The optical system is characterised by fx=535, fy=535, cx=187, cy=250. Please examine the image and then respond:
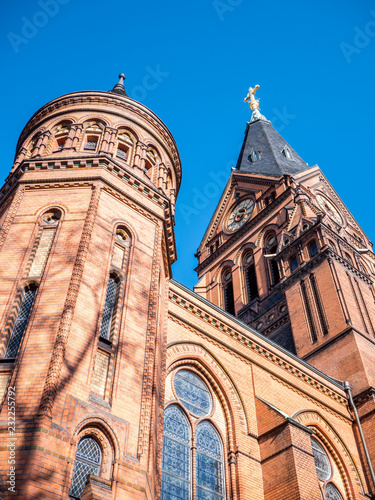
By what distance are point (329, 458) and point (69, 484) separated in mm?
11436

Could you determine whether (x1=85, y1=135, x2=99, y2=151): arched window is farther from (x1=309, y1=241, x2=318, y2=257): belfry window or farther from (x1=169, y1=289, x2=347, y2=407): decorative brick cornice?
(x1=309, y1=241, x2=318, y2=257): belfry window

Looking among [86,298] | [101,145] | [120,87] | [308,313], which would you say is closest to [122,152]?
[101,145]

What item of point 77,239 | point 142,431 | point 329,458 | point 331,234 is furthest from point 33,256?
point 331,234

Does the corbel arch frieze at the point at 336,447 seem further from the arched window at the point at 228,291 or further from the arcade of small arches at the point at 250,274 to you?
the arched window at the point at 228,291

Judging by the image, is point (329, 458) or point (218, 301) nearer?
point (329, 458)

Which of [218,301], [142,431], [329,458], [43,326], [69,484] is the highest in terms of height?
[218,301]

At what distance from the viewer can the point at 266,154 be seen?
42281mm

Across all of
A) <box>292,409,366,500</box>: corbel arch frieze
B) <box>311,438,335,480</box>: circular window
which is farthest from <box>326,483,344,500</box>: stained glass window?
<box>292,409,366,500</box>: corbel arch frieze

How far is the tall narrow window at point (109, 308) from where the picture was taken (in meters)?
10.1

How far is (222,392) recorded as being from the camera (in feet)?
47.4

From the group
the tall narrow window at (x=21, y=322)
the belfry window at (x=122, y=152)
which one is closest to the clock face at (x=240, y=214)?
the belfry window at (x=122, y=152)

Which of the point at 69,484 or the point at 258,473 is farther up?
the point at 258,473

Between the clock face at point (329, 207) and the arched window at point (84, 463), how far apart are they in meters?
29.7

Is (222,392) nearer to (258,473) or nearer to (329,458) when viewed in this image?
(258,473)
